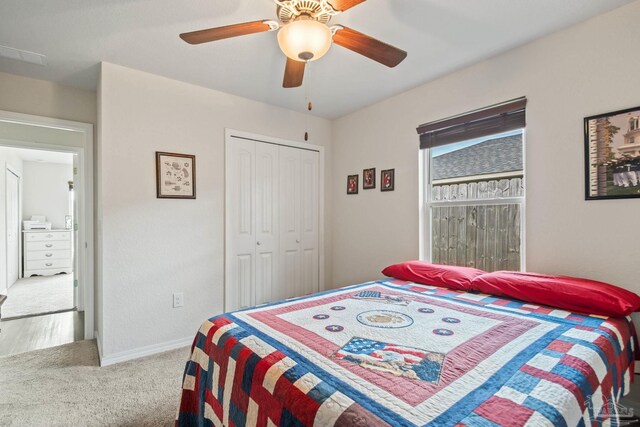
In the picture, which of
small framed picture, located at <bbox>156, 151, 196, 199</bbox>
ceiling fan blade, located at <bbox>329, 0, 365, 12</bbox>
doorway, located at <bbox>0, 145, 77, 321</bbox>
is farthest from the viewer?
doorway, located at <bbox>0, 145, 77, 321</bbox>

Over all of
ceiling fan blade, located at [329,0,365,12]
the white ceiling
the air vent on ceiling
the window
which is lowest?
the window

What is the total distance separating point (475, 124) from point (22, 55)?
3588 millimetres

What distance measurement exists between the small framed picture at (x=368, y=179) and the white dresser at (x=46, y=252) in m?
6.35

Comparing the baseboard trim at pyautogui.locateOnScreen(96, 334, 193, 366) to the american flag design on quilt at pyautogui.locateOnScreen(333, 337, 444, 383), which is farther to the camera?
the baseboard trim at pyautogui.locateOnScreen(96, 334, 193, 366)

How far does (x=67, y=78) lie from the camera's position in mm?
2719

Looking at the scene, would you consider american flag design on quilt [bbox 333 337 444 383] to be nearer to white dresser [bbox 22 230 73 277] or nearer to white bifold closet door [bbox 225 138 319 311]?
white bifold closet door [bbox 225 138 319 311]

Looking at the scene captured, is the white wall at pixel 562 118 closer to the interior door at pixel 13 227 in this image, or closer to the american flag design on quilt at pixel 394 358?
the american flag design on quilt at pixel 394 358

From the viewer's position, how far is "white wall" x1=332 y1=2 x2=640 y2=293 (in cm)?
185

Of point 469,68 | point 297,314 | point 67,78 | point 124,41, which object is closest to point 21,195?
point 67,78

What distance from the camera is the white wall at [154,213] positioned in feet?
8.22

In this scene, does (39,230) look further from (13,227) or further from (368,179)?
(368,179)

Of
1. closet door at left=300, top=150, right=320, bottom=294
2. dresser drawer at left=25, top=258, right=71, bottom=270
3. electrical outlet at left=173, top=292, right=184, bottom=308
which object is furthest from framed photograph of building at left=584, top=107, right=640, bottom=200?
dresser drawer at left=25, top=258, right=71, bottom=270

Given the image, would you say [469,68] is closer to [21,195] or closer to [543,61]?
[543,61]

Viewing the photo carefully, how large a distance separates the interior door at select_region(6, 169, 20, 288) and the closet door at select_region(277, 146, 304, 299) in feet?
14.6
